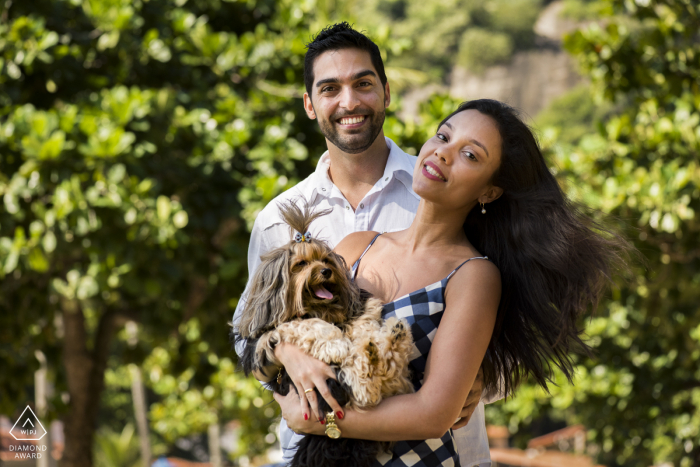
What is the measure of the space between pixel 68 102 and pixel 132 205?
64.7 inches

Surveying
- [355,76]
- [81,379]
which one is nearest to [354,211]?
[355,76]

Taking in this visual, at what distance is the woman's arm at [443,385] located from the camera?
1979 mm

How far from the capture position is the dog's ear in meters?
2.24

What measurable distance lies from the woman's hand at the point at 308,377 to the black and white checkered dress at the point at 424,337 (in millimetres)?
274

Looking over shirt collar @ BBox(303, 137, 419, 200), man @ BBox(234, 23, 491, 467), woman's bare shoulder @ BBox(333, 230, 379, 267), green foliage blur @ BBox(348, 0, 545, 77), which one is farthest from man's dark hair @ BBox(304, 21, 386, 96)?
green foliage blur @ BBox(348, 0, 545, 77)

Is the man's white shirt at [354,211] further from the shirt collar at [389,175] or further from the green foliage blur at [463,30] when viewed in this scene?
the green foliage blur at [463,30]

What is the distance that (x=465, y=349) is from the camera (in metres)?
2.04

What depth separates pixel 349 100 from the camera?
2.78 meters

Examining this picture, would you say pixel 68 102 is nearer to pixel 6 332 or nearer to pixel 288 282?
pixel 6 332

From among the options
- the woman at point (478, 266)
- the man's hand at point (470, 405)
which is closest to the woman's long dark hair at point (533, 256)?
the woman at point (478, 266)

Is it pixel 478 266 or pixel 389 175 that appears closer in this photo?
pixel 478 266

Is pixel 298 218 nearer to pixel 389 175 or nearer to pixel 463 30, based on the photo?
pixel 389 175

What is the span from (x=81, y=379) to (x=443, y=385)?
577 centimetres

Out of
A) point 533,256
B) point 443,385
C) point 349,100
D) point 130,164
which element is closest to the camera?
point 443,385
